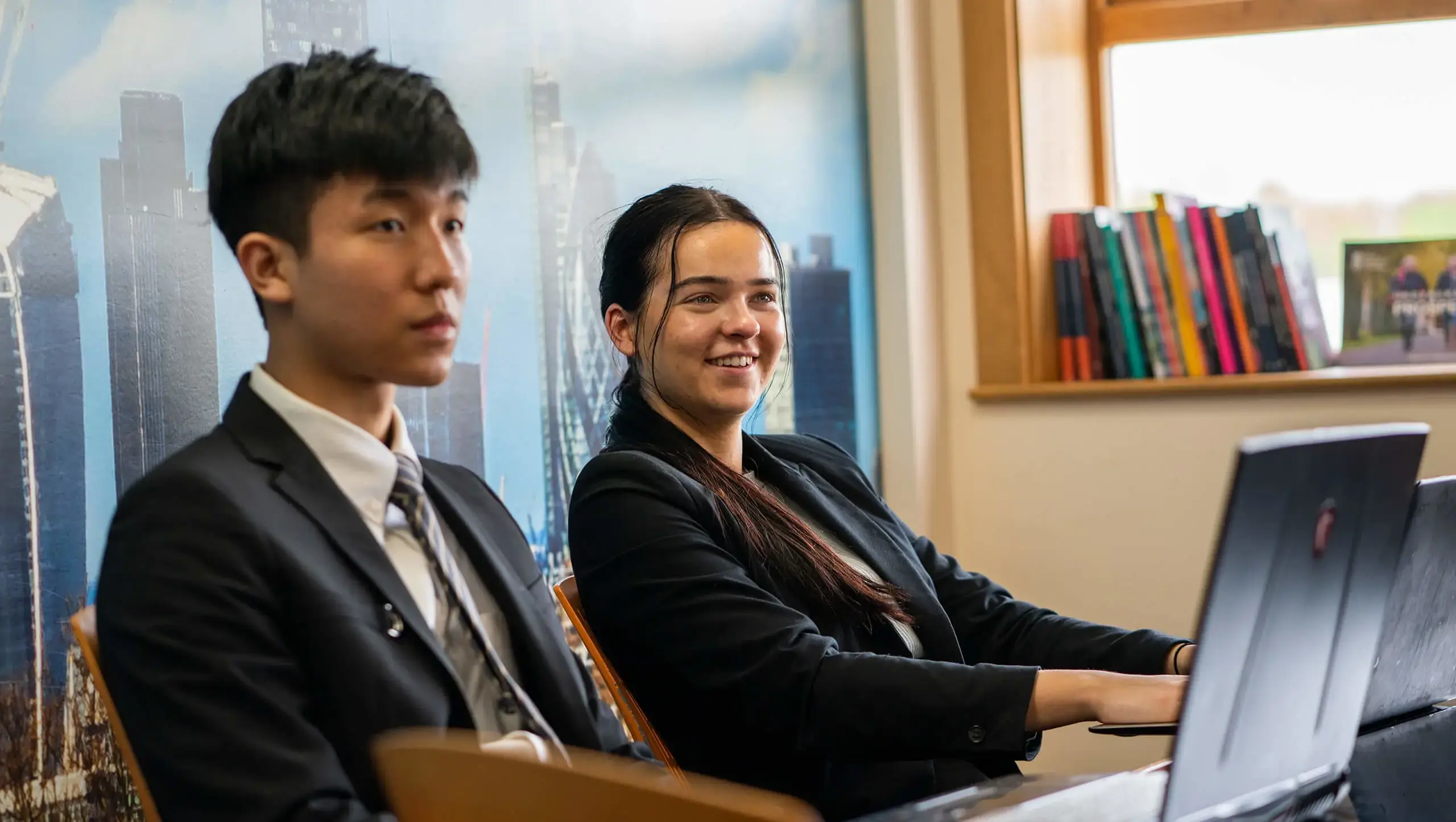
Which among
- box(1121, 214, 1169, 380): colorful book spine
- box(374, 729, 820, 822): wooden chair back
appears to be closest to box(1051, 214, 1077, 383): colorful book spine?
box(1121, 214, 1169, 380): colorful book spine

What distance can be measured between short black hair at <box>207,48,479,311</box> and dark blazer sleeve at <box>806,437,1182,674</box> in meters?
1.02

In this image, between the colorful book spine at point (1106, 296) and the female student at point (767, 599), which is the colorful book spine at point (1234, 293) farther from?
the female student at point (767, 599)

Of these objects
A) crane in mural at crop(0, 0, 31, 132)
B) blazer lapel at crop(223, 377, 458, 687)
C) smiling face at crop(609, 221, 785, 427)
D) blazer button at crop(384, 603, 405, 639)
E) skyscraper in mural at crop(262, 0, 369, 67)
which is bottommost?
blazer button at crop(384, 603, 405, 639)

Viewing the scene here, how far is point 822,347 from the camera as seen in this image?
119 inches

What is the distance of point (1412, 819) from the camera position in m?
1.19

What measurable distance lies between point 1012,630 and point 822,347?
1.07 metres

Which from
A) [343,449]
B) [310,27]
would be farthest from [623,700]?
[310,27]

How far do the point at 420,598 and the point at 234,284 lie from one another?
77cm

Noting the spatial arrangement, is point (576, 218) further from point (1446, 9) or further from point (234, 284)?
point (1446, 9)

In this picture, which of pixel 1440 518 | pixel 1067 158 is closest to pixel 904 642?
pixel 1440 518

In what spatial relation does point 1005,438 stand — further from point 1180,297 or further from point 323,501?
point 323,501

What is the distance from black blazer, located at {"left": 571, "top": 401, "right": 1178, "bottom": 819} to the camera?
5.31ft

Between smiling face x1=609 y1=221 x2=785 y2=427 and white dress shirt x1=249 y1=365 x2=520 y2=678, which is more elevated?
smiling face x1=609 y1=221 x2=785 y2=427

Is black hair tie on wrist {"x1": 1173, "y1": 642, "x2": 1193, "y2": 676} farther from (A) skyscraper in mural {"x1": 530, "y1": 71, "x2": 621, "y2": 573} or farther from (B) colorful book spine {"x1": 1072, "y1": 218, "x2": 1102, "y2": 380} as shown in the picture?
(B) colorful book spine {"x1": 1072, "y1": 218, "x2": 1102, "y2": 380}
